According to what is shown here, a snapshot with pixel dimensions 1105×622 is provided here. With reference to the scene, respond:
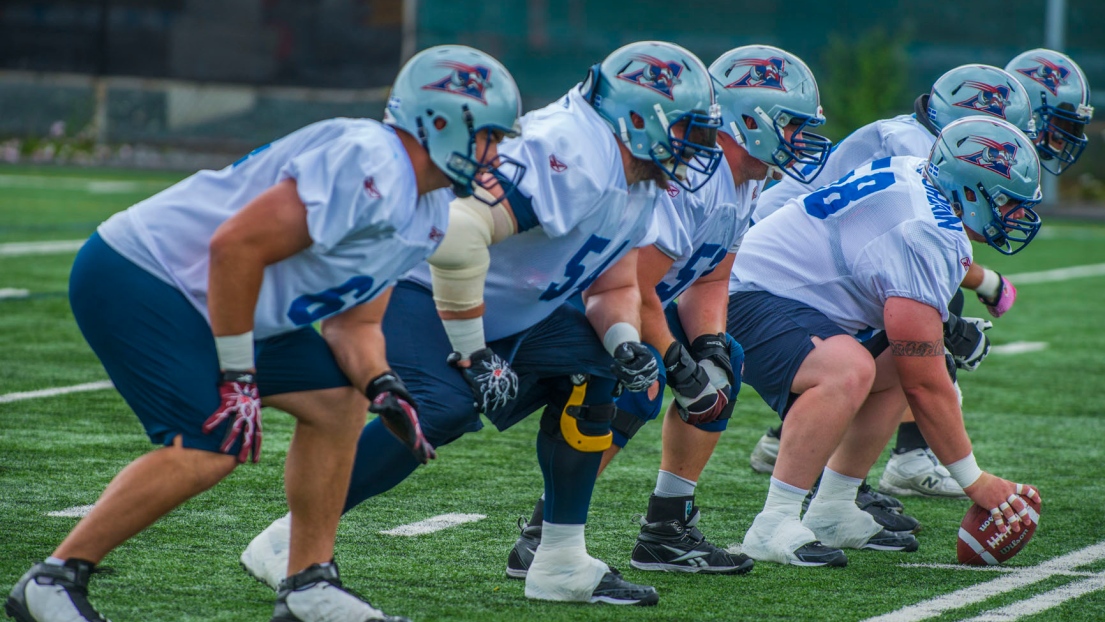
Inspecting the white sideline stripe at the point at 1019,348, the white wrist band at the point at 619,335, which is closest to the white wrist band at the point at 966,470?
the white wrist band at the point at 619,335

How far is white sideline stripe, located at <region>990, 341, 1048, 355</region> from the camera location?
26.8 feet

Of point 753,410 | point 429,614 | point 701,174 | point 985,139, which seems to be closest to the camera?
point 429,614

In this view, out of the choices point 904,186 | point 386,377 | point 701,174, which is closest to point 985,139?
point 904,186

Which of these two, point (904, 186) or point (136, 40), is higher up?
point (904, 186)

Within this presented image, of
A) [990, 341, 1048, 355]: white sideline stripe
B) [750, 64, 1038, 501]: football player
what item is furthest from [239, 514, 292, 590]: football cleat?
[990, 341, 1048, 355]: white sideline stripe

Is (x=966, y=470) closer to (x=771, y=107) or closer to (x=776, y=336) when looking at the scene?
(x=776, y=336)

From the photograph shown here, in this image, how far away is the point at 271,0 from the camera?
62.8 feet

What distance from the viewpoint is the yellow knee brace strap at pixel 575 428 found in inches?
Result: 146

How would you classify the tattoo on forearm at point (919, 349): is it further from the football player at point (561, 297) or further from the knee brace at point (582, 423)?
the knee brace at point (582, 423)

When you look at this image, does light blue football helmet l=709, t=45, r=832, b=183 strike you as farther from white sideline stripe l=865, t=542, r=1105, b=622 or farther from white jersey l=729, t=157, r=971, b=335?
white sideline stripe l=865, t=542, r=1105, b=622

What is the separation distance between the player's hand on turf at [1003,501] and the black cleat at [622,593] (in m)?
0.99

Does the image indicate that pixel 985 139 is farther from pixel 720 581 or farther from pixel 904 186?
pixel 720 581

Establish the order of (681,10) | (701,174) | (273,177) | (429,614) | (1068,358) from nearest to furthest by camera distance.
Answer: (273,177) < (429,614) < (701,174) < (1068,358) < (681,10)

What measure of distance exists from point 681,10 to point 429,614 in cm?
1570
